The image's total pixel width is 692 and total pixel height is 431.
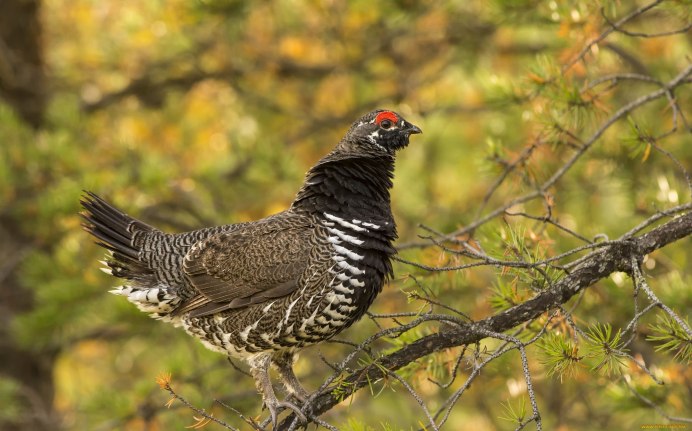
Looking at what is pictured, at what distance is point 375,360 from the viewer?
374 cm

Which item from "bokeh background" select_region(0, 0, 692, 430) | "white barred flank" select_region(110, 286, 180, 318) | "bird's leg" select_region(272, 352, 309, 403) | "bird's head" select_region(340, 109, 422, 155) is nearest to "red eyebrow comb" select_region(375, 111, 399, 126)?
"bird's head" select_region(340, 109, 422, 155)

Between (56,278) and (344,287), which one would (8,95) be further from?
(344,287)

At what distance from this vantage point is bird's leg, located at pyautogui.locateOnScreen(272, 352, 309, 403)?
16.3 feet

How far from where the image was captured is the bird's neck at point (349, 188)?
15.6ft

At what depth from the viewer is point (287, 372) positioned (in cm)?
504

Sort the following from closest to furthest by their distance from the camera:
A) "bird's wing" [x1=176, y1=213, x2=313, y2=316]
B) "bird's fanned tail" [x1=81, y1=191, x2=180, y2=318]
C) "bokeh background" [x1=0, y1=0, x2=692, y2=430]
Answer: "bird's wing" [x1=176, y1=213, x2=313, y2=316] → "bird's fanned tail" [x1=81, y1=191, x2=180, y2=318] → "bokeh background" [x1=0, y1=0, x2=692, y2=430]

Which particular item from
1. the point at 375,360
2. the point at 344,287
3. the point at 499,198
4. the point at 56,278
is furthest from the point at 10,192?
the point at 499,198

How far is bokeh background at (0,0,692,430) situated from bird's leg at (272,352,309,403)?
26.1 inches

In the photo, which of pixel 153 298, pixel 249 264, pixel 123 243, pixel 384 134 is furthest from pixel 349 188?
pixel 123 243

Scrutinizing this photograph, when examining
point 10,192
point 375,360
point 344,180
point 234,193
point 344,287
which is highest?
point 234,193

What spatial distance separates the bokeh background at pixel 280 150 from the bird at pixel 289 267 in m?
0.43

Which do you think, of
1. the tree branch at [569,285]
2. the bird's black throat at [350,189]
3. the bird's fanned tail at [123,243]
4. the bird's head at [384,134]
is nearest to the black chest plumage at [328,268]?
the bird's black throat at [350,189]

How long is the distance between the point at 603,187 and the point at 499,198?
1.08 m

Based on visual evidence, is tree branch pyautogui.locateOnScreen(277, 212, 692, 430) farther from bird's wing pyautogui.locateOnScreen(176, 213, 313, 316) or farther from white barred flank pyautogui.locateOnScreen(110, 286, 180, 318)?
white barred flank pyautogui.locateOnScreen(110, 286, 180, 318)
